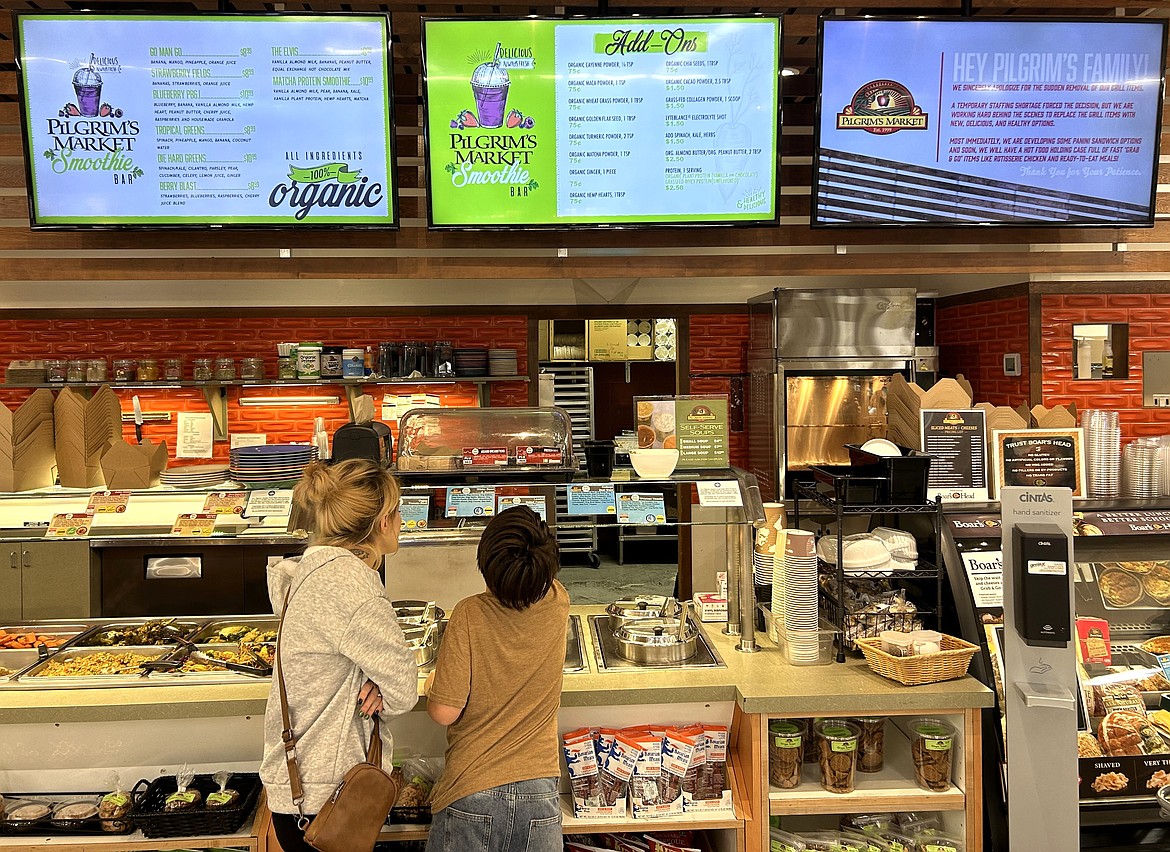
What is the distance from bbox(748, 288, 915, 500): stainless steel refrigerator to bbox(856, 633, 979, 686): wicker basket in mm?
3253

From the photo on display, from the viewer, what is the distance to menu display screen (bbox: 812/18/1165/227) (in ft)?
11.4

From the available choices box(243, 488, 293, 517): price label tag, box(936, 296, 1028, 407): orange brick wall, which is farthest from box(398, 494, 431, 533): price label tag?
box(936, 296, 1028, 407): orange brick wall

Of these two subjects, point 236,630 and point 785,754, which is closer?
point 785,754

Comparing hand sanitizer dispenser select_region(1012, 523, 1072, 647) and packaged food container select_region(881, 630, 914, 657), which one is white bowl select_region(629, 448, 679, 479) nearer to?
packaged food container select_region(881, 630, 914, 657)

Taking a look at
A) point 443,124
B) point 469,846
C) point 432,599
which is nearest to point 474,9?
point 443,124

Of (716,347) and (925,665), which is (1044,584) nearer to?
(925,665)

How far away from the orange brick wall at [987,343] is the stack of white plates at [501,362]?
3.50 metres

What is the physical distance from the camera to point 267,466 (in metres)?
4.77

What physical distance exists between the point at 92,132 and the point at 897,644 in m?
3.50

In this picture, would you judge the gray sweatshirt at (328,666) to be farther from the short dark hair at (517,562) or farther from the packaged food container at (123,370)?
the packaged food container at (123,370)

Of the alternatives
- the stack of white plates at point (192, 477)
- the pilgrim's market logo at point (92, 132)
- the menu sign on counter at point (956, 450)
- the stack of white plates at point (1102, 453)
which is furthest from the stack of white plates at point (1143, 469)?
the stack of white plates at point (192, 477)

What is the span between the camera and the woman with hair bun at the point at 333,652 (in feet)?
7.36

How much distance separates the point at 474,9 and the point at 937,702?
3319mm

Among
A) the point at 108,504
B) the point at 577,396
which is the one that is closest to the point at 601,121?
the point at 108,504
